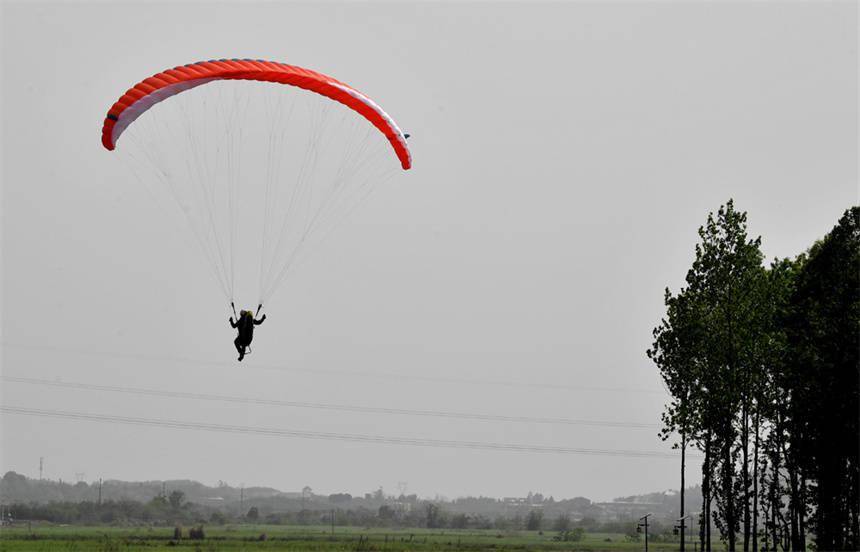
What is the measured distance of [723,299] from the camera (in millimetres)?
43906

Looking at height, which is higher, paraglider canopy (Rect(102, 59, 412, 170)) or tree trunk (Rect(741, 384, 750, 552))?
paraglider canopy (Rect(102, 59, 412, 170))

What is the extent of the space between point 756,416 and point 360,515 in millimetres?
108369

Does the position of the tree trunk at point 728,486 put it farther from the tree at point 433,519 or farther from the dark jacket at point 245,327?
the tree at point 433,519

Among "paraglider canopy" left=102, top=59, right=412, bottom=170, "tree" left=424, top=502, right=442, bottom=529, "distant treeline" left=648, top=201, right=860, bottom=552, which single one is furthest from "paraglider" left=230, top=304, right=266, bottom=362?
"tree" left=424, top=502, right=442, bottom=529

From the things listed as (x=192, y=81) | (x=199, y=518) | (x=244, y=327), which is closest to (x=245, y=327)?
(x=244, y=327)

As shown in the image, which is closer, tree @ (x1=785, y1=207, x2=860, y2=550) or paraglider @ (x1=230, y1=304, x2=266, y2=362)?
paraglider @ (x1=230, y1=304, x2=266, y2=362)

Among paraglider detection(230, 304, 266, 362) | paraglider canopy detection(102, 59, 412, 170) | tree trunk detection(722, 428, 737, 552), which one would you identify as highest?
A: paraglider canopy detection(102, 59, 412, 170)

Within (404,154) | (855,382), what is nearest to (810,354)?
(855,382)

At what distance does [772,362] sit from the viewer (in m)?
44.1

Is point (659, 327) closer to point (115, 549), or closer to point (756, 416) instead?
point (756, 416)

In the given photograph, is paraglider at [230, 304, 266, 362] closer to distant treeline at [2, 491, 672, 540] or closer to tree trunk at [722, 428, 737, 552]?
tree trunk at [722, 428, 737, 552]

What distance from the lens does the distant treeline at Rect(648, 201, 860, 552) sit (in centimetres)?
4334

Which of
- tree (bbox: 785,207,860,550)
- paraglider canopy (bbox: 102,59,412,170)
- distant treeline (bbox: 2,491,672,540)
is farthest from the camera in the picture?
distant treeline (bbox: 2,491,672,540)

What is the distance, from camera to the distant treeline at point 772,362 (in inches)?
1706
